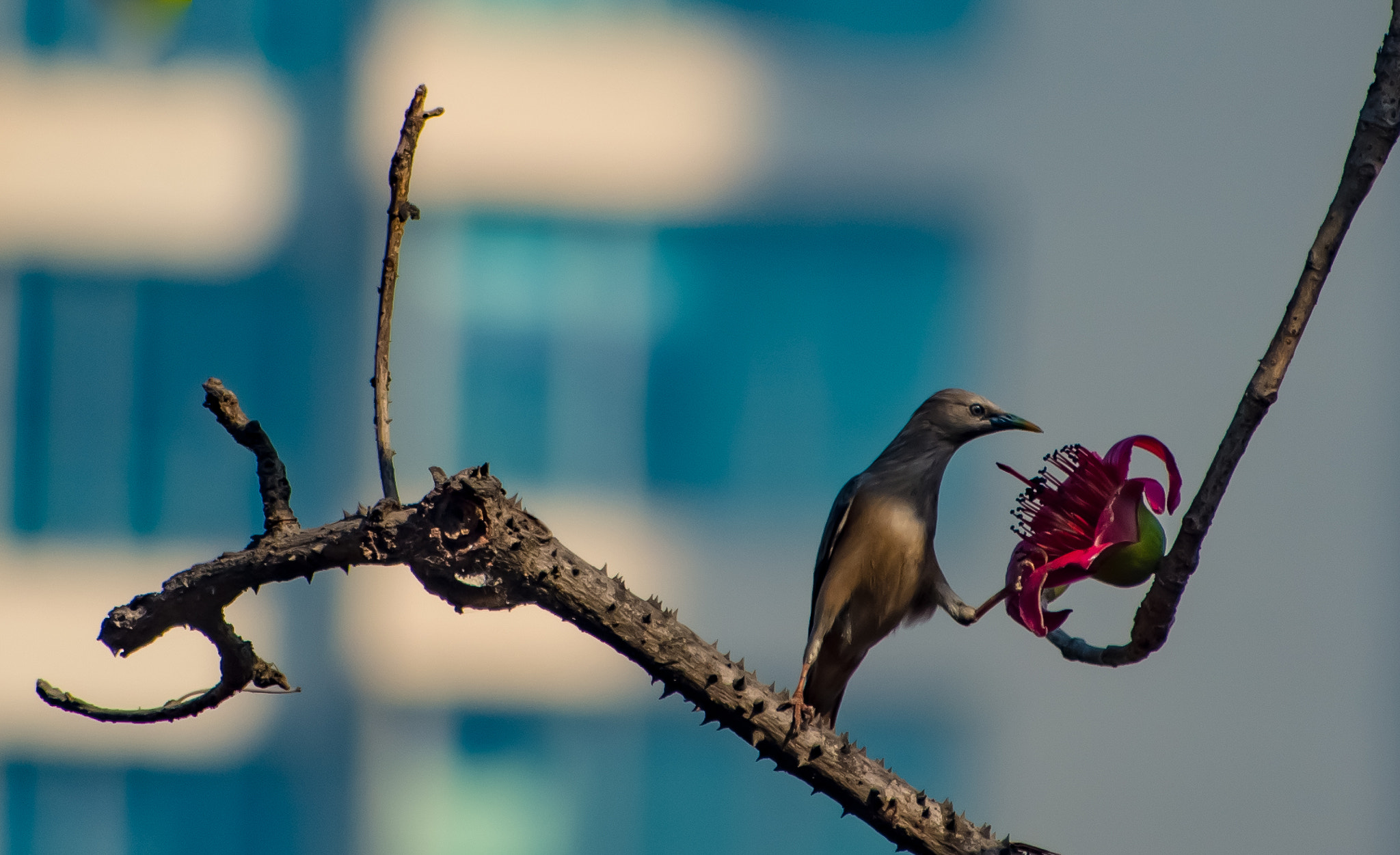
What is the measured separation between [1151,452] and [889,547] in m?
1.56

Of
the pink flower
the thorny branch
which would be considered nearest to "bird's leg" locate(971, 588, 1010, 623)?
the pink flower

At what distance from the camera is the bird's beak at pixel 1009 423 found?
315 centimetres

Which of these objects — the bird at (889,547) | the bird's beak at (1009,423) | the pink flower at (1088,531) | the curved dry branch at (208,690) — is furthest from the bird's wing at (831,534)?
the curved dry branch at (208,690)

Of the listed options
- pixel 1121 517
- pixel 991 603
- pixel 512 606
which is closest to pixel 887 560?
pixel 991 603

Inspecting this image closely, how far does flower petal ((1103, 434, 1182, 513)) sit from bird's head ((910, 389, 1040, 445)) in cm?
155

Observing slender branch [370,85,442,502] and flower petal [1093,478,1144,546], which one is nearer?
slender branch [370,85,442,502]

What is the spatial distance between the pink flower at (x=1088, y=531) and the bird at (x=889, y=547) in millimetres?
1295

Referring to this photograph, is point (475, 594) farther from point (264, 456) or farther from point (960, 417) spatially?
point (960, 417)

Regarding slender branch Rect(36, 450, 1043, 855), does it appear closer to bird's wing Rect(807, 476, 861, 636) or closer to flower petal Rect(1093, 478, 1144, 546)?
flower petal Rect(1093, 478, 1144, 546)

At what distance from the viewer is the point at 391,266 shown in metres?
1.56

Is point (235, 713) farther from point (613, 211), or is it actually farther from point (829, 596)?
point (829, 596)

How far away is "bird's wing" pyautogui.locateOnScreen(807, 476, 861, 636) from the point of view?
11.7 feet

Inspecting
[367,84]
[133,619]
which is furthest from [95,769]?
[133,619]

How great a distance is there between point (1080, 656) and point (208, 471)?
303 inches
